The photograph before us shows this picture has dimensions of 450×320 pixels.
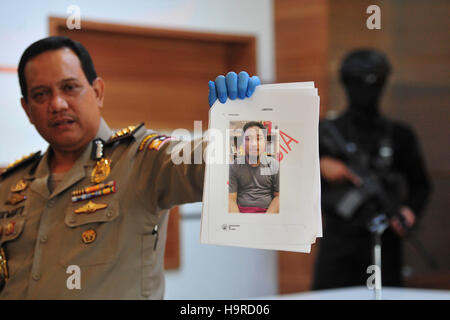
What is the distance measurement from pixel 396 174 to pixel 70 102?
1772mm

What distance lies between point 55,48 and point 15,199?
374 mm

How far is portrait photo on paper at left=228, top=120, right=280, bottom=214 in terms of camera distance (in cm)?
103

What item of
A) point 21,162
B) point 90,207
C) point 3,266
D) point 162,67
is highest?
point 162,67

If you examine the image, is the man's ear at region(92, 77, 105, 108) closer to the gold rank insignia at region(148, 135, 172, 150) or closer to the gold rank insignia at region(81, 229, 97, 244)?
the gold rank insignia at region(148, 135, 172, 150)

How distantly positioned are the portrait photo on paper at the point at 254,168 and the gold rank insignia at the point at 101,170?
39 cm

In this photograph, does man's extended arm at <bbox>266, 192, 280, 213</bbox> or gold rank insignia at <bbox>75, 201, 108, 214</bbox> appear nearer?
man's extended arm at <bbox>266, 192, 280, 213</bbox>

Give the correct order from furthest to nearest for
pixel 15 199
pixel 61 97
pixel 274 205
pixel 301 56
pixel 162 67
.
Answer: pixel 301 56 → pixel 162 67 → pixel 15 199 → pixel 61 97 → pixel 274 205

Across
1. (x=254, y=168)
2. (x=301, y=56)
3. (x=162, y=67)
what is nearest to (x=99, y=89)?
(x=254, y=168)

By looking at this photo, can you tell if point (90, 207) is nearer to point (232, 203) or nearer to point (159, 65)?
point (232, 203)

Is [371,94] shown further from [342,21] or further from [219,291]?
[219,291]

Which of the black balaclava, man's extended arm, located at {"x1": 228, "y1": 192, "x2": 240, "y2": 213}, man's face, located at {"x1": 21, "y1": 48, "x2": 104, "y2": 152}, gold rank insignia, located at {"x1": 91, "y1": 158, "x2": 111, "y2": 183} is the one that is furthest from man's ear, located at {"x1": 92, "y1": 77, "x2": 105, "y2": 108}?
the black balaclava

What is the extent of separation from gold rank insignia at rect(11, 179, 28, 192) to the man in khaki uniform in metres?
0.05

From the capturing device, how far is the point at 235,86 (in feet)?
3.41
